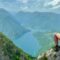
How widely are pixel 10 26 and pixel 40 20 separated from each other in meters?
1.67

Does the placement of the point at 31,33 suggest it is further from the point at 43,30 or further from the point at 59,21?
the point at 59,21

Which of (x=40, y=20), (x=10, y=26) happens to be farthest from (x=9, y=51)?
(x=40, y=20)

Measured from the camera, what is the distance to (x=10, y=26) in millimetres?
12664

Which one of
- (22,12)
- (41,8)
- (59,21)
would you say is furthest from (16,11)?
(59,21)

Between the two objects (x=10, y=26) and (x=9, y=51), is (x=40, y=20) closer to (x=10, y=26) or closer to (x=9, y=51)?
(x=10, y=26)

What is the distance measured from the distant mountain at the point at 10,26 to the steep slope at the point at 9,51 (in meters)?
0.83

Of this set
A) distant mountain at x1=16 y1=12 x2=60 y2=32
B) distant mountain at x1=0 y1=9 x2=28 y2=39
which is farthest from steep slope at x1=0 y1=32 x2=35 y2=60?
distant mountain at x1=16 y1=12 x2=60 y2=32

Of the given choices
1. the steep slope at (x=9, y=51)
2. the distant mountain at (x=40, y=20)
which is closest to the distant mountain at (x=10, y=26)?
the distant mountain at (x=40, y=20)

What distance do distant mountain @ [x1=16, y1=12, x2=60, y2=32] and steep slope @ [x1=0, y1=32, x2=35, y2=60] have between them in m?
1.63

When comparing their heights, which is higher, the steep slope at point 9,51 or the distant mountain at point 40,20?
the distant mountain at point 40,20

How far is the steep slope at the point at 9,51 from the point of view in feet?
34.1

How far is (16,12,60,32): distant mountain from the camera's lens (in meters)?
12.2

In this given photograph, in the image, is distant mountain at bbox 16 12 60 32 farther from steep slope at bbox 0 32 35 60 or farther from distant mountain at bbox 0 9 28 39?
steep slope at bbox 0 32 35 60

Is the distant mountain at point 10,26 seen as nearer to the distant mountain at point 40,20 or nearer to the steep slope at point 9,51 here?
the distant mountain at point 40,20
